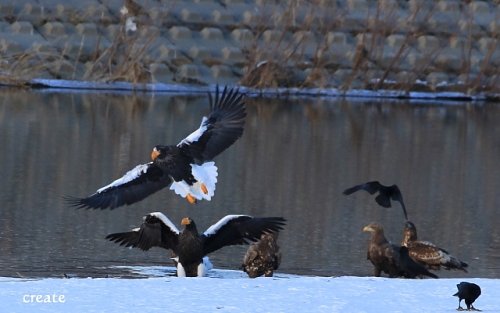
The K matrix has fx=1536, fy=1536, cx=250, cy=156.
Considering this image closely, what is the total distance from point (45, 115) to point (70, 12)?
827 cm

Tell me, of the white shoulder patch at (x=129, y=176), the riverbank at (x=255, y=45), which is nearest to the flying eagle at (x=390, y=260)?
the white shoulder patch at (x=129, y=176)

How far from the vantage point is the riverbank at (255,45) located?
24422 mm

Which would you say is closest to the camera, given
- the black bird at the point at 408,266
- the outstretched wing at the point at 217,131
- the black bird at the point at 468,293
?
the black bird at the point at 468,293

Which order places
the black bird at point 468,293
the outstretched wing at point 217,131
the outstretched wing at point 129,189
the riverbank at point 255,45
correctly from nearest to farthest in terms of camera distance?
the black bird at point 468,293
the outstretched wing at point 129,189
the outstretched wing at point 217,131
the riverbank at point 255,45

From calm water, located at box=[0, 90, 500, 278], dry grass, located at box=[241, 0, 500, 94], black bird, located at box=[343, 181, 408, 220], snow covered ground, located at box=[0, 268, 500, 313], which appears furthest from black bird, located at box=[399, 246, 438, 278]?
dry grass, located at box=[241, 0, 500, 94]

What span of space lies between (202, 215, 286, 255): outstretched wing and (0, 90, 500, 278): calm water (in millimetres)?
388

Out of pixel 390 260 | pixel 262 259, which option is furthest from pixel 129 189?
A: pixel 390 260

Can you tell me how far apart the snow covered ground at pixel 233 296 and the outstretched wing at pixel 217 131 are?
114 inches

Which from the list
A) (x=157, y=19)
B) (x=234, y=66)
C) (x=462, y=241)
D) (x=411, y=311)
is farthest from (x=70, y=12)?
(x=411, y=311)

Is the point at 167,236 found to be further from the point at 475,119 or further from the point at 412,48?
the point at 412,48

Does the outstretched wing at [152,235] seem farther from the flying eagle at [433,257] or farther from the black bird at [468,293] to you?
the black bird at [468,293]

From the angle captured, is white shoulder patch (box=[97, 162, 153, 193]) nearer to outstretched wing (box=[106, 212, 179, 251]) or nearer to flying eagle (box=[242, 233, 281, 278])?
outstretched wing (box=[106, 212, 179, 251])

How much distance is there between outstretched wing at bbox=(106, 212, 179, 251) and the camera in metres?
8.84

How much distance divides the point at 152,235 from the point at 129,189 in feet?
2.48
